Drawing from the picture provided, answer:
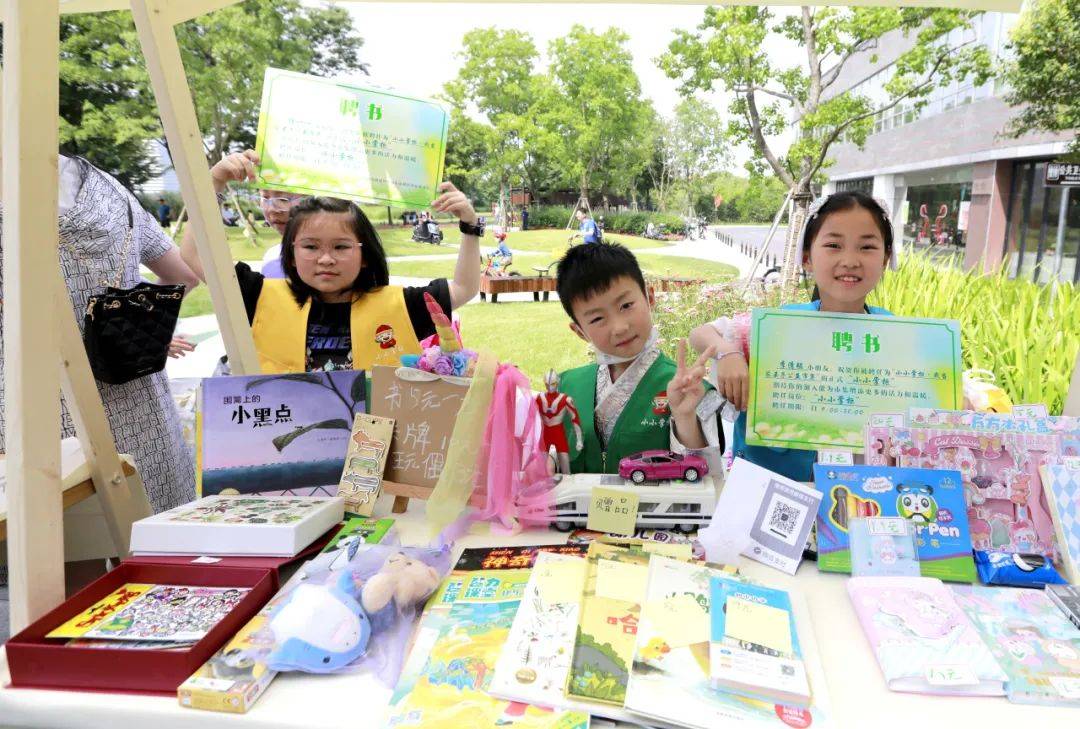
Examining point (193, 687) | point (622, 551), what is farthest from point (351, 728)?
point (622, 551)

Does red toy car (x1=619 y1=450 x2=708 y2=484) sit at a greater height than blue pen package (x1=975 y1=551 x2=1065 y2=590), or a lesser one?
greater

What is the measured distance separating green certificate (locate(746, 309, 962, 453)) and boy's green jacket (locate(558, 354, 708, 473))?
1.02ft

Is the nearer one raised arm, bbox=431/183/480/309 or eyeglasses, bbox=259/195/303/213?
raised arm, bbox=431/183/480/309

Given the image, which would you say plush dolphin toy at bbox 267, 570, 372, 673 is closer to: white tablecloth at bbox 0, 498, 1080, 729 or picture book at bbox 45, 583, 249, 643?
white tablecloth at bbox 0, 498, 1080, 729

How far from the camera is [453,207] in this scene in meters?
1.86

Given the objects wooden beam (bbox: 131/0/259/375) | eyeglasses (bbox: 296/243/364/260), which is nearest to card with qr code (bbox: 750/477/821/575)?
eyeglasses (bbox: 296/243/364/260)

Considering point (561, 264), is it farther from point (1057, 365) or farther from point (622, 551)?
point (1057, 365)

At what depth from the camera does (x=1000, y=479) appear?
1271mm

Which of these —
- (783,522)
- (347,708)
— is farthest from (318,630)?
(783,522)

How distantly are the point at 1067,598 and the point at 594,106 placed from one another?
7374 mm

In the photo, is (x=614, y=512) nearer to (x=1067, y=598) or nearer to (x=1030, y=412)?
(x=1067, y=598)

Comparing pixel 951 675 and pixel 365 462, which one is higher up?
pixel 365 462

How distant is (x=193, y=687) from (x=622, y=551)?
0.76 meters

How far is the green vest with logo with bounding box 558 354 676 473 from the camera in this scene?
68.1 inches
